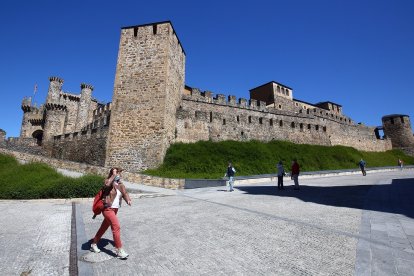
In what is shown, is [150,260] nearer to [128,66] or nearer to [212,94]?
[128,66]

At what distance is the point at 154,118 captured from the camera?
19.4 metres

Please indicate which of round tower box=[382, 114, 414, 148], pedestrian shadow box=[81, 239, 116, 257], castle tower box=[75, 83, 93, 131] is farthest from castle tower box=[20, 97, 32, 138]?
round tower box=[382, 114, 414, 148]

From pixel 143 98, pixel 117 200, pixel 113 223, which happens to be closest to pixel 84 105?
pixel 143 98

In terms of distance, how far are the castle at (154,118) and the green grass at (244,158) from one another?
48.5 inches

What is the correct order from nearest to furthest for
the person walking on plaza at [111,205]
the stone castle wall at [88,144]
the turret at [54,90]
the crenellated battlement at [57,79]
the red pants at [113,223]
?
the red pants at [113,223] → the person walking on plaza at [111,205] → the stone castle wall at [88,144] → the turret at [54,90] → the crenellated battlement at [57,79]

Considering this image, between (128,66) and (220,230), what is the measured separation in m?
19.3

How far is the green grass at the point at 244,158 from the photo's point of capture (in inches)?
754

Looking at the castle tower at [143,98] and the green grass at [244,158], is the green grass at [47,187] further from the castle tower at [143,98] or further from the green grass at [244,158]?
the castle tower at [143,98]

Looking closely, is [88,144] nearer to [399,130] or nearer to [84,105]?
[84,105]

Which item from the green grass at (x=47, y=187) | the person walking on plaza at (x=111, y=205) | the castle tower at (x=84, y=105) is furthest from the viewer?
the castle tower at (x=84, y=105)

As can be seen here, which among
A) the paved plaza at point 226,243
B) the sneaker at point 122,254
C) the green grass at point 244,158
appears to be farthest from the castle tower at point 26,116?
the sneaker at point 122,254

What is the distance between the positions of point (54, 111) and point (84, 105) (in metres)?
4.78

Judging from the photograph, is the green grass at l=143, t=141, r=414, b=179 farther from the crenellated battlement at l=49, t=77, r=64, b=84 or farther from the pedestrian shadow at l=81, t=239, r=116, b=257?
the crenellated battlement at l=49, t=77, r=64, b=84

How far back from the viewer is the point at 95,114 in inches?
1581
